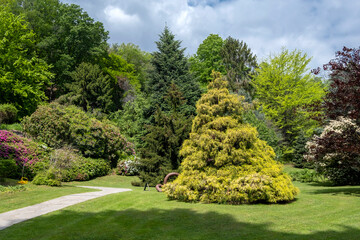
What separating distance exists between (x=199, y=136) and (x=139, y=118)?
20089mm

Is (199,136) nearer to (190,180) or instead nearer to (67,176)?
(190,180)

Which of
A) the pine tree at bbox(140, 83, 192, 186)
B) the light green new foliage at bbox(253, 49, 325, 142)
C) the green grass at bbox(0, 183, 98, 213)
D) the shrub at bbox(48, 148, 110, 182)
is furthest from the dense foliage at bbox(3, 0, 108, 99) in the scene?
the green grass at bbox(0, 183, 98, 213)

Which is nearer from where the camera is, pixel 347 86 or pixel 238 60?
pixel 347 86

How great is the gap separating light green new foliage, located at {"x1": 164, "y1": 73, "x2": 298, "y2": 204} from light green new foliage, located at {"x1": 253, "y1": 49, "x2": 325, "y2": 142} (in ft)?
79.4

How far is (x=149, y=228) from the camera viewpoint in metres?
6.21

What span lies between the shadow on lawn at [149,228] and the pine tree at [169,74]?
69.0ft

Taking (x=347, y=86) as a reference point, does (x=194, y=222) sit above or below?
below

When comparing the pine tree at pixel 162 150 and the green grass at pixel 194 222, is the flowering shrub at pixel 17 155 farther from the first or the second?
the green grass at pixel 194 222

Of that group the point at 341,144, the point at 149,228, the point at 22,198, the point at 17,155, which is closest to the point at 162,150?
the point at 22,198

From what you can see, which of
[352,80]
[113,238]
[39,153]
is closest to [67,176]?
[39,153]

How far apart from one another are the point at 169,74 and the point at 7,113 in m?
15.3

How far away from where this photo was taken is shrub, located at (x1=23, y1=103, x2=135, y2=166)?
68.7 ft

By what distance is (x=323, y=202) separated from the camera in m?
8.59

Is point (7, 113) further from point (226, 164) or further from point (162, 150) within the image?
point (226, 164)
